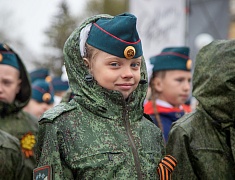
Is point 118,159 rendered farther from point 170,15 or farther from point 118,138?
point 170,15

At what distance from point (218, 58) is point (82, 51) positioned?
1.10 meters

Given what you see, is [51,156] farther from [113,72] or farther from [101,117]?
[113,72]

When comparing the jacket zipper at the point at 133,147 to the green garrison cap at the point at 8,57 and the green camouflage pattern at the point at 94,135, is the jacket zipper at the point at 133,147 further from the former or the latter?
the green garrison cap at the point at 8,57

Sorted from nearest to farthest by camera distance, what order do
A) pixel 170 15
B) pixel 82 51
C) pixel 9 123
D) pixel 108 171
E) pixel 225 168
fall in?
1. pixel 108 171
2. pixel 82 51
3. pixel 225 168
4. pixel 9 123
5. pixel 170 15

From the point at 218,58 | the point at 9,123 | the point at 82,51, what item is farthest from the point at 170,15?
the point at 82,51

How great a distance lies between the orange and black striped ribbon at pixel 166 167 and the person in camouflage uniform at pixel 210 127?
1.14ft

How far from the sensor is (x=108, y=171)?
3998 mm

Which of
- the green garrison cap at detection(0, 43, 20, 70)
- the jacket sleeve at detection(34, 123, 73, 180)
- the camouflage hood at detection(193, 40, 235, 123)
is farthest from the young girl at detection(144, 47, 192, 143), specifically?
the jacket sleeve at detection(34, 123, 73, 180)

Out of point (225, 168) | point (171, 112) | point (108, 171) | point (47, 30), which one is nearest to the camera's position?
point (108, 171)

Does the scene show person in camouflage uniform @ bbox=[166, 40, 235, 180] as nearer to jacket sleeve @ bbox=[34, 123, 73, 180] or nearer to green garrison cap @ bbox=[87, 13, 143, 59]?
green garrison cap @ bbox=[87, 13, 143, 59]

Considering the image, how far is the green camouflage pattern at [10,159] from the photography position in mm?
5113

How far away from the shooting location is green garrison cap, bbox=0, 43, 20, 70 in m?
6.62

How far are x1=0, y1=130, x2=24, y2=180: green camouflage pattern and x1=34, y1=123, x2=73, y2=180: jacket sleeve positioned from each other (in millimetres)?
1116

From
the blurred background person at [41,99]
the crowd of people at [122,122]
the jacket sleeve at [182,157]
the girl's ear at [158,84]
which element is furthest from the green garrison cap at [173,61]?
the blurred background person at [41,99]
